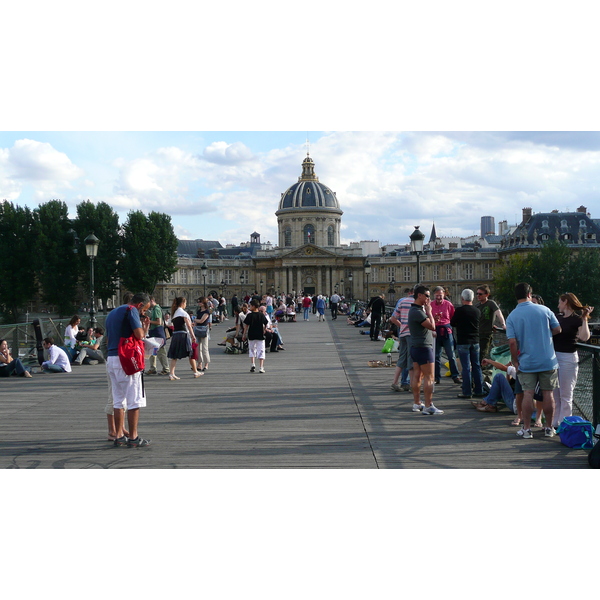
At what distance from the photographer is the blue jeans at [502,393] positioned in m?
9.75

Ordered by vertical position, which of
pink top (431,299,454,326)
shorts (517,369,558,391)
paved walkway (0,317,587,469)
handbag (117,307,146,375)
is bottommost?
paved walkway (0,317,587,469)

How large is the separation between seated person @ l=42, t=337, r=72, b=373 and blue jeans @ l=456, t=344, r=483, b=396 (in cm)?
962

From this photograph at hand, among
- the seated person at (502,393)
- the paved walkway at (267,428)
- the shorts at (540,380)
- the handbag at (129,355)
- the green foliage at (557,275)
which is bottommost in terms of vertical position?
the paved walkway at (267,428)

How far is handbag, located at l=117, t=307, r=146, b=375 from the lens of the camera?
7812 mm

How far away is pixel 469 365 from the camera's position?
1111 cm

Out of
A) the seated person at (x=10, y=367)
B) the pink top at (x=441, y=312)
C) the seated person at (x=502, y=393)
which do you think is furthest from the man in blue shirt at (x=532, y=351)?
the seated person at (x=10, y=367)

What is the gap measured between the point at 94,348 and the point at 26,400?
6616 millimetres

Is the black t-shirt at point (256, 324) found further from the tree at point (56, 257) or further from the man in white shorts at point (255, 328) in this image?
the tree at point (56, 257)

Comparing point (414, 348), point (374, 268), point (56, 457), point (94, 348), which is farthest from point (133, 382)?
point (374, 268)

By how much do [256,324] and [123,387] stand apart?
6.67 metres

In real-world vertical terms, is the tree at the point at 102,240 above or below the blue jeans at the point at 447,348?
above

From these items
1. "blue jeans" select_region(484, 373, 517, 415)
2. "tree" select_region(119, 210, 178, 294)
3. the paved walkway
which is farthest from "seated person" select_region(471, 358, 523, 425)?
"tree" select_region(119, 210, 178, 294)

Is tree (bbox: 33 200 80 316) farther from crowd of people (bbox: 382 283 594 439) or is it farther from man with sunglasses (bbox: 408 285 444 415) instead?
man with sunglasses (bbox: 408 285 444 415)

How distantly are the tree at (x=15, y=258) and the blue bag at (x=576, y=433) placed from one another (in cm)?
5547
